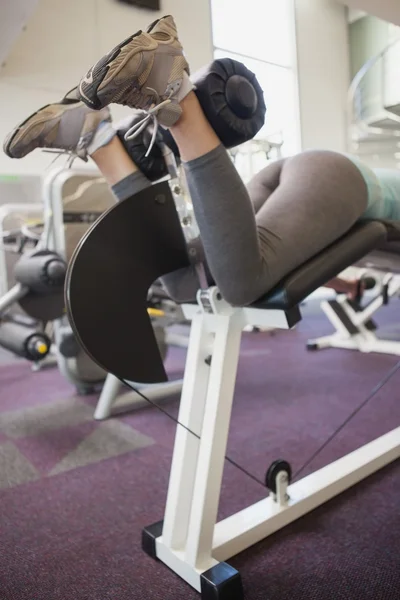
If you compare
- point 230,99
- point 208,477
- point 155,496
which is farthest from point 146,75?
point 155,496

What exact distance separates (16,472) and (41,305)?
91 centimetres

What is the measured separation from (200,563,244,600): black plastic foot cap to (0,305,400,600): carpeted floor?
0.04 meters

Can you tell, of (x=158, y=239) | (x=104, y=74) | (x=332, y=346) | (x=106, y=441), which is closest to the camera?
(x=104, y=74)

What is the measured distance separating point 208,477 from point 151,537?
0.20 metres

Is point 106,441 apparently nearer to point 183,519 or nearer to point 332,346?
point 183,519

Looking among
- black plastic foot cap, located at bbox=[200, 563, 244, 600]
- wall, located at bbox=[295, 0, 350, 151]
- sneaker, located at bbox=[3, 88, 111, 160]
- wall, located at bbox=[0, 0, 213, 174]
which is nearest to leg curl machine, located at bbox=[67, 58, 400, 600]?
black plastic foot cap, located at bbox=[200, 563, 244, 600]

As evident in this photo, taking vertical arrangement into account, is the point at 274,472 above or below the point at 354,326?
above

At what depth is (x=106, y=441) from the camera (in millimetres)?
1516

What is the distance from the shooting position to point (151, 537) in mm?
910

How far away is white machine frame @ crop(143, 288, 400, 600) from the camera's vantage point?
82 cm

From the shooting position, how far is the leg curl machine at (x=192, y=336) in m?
0.76

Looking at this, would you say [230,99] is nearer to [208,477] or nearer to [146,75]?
[146,75]

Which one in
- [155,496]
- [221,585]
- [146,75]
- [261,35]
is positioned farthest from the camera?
[261,35]

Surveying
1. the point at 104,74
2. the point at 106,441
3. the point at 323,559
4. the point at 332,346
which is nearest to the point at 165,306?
the point at 106,441
